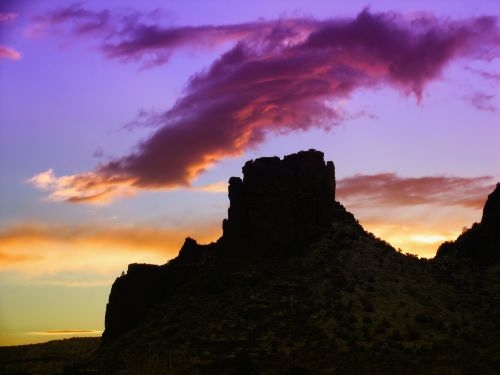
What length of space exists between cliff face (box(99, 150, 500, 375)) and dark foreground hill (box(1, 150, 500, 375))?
145 mm

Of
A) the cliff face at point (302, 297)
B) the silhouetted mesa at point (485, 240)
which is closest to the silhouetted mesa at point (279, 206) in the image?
the cliff face at point (302, 297)

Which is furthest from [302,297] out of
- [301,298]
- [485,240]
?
[485,240]

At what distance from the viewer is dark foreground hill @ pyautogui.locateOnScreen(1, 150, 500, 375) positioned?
67.6 meters

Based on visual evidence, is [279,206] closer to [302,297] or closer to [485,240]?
[302,297]

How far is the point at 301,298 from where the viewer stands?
79.6 m

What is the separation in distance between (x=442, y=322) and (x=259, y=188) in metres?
28.3

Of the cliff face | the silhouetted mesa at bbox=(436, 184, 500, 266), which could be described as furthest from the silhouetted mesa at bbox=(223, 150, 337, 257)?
the silhouetted mesa at bbox=(436, 184, 500, 266)

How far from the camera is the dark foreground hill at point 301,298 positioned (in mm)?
67562

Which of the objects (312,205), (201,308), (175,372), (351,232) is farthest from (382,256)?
(175,372)

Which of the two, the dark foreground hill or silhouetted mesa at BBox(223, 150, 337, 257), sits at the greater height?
silhouetted mesa at BBox(223, 150, 337, 257)

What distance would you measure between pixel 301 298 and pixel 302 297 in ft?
0.79

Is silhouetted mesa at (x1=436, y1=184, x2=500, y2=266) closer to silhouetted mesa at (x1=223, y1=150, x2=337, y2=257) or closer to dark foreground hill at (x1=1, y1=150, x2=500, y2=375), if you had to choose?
dark foreground hill at (x1=1, y1=150, x2=500, y2=375)

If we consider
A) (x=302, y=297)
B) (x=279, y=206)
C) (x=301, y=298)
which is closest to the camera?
(x=301, y=298)

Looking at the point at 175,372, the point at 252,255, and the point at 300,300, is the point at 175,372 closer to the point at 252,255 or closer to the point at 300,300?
the point at 300,300
